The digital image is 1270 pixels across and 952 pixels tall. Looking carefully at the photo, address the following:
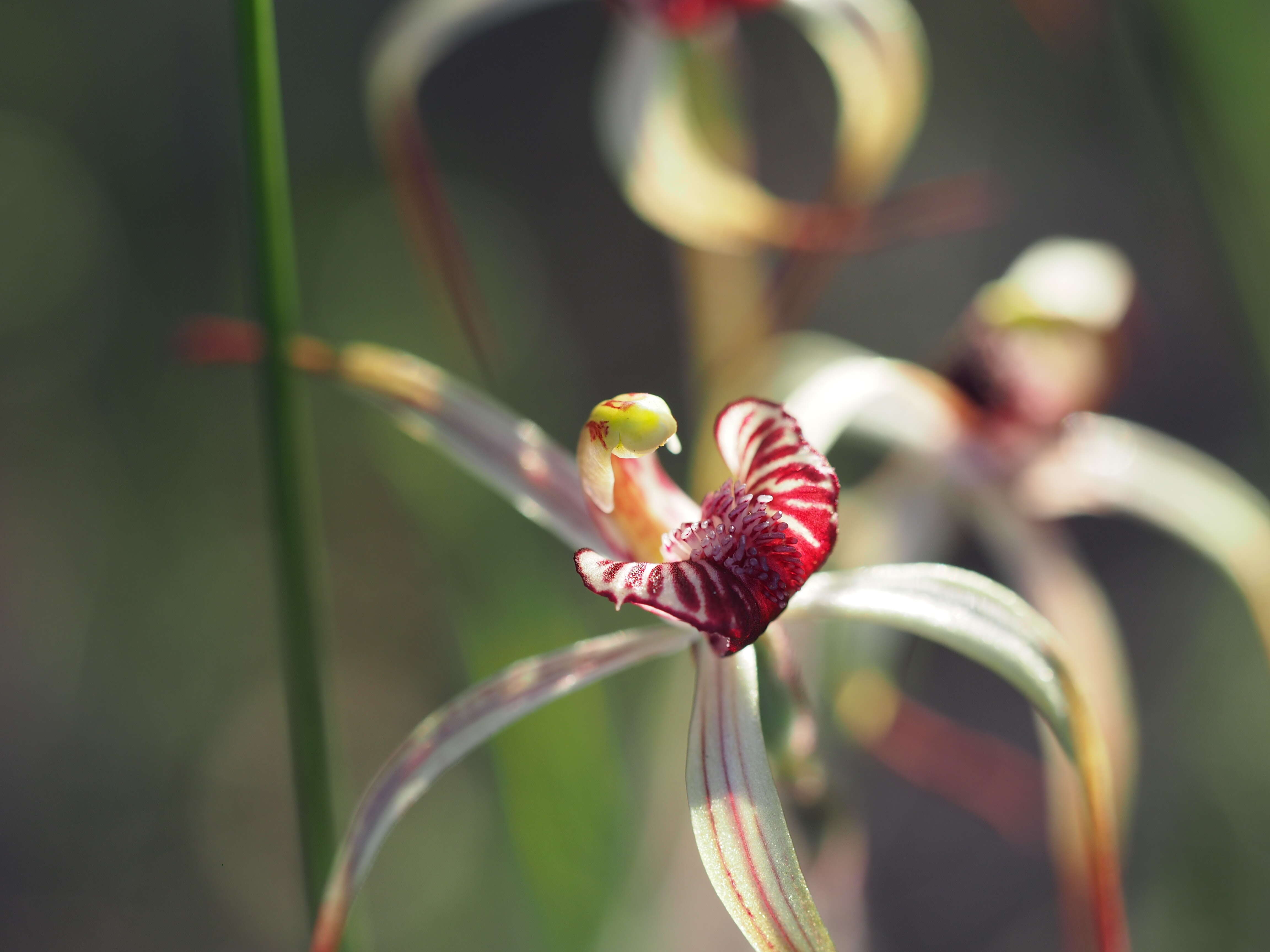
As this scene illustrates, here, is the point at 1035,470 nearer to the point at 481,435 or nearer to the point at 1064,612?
the point at 1064,612

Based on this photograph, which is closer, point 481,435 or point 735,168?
point 481,435

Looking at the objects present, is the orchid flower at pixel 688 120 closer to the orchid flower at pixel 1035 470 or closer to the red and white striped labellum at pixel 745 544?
the orchid flower at pixel 1035 470

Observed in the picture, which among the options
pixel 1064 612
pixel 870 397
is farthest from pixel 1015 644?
pixel 1064 612

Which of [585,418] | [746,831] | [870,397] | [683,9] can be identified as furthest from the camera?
[585,418]

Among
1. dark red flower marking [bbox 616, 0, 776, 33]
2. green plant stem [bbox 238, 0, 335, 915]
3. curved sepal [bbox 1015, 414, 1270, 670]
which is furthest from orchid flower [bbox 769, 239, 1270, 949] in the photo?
green plant stem [bbox 238, 0, 335, 915]

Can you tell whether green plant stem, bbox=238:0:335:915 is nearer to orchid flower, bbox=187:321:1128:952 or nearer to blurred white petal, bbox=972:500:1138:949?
orchid flower, bbox=187:321:1128:952

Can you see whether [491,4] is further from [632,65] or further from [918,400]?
[918,400]

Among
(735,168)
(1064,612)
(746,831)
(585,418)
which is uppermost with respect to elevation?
(585,418)
